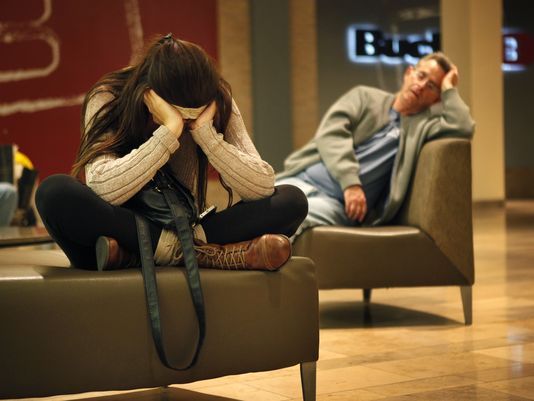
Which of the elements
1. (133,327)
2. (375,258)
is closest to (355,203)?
(375,258)

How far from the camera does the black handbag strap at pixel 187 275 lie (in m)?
1.98

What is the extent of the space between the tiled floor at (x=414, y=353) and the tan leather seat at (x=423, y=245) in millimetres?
192

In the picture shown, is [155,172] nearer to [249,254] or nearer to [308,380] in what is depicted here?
[249,254]

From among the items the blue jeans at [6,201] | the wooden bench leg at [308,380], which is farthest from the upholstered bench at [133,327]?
the blue jeans at [6,201]

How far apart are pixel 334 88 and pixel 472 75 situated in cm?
193

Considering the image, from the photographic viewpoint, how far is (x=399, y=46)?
1286cm

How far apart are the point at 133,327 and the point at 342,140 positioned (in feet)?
6.71

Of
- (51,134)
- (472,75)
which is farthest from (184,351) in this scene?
(472,75)

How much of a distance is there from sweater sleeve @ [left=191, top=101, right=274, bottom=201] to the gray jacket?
4.97 feet

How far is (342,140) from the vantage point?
386 centimetres

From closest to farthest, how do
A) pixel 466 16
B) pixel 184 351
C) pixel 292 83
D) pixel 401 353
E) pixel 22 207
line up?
pixel 184 351 → pixel 401 353 → pixel 22 207 → pixel 292 83 → pixel 466 16

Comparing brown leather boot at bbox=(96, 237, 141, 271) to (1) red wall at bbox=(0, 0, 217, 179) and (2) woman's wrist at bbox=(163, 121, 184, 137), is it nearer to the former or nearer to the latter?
(2) woman's wrist at bbox=(163, 121, 184, 137)

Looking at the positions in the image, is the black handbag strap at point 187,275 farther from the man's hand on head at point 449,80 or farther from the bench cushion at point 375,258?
the man's hand on head at point 449,80

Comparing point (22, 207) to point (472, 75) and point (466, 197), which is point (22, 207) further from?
point (472, 75)
